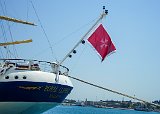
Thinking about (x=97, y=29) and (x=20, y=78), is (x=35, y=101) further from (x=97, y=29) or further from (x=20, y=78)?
(x=97, y=29)

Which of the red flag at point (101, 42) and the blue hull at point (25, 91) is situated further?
the red flag at point (101, 42)

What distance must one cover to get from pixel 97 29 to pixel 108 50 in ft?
6.64

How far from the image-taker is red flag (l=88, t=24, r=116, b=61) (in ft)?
88.8

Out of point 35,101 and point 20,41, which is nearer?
point 35,101

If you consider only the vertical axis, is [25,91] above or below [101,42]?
below

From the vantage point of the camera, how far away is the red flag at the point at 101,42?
1065 inches

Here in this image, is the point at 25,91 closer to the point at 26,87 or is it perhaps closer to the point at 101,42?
the point at 26,87

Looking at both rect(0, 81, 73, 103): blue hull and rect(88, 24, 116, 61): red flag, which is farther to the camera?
rect(88, 24, 116, 61): red flag

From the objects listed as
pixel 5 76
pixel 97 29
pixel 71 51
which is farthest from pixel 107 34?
pixel 5 76

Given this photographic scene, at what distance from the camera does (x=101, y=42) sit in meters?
27.4

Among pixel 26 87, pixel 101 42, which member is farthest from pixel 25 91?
pixel 101 42

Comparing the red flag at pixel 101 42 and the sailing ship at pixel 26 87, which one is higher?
the red flag at pixel 101 42

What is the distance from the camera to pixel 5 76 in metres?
26.6

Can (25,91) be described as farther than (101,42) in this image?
No
